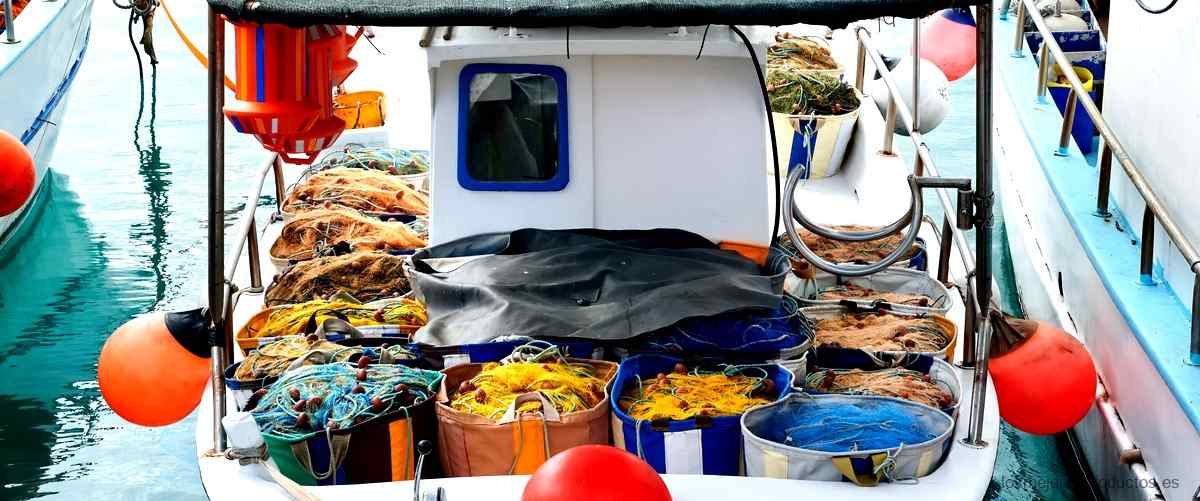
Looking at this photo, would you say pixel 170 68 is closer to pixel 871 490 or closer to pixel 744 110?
pixel 744 110

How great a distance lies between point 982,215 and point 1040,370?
718 mm

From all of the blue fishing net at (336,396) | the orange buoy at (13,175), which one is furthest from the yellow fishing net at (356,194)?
→ the blue fishing net at (336,396)

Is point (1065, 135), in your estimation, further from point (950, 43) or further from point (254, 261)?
point (254, 261)

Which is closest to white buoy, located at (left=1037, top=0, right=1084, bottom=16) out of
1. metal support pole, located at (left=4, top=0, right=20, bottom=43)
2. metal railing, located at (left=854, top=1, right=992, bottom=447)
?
metal railing, located at (left=854, top=1, right=992, bottom=447)

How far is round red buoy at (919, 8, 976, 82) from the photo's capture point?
8.39 metres

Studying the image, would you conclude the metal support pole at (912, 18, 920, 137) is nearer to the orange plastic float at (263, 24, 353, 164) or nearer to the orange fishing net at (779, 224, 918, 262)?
the orange fishing net at (779, 224, 918, 262)

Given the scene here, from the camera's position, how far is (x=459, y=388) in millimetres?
4512

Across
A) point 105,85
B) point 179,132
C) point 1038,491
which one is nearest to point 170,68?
point 105,85

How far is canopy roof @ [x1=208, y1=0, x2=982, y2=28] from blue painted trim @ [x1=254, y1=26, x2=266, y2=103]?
57 centimetres

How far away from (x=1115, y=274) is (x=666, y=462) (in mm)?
2373

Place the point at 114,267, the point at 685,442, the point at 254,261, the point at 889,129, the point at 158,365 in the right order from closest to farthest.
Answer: the point at 685,442, the point at 158,365, the point at 254,261, the point at 889,129, the point at 114,267

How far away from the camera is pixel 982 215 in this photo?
426cm

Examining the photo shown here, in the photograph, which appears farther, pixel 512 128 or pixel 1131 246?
pixel 1131 246

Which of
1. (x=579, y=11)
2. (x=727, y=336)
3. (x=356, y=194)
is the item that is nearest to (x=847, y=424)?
(x=727, y=336)
